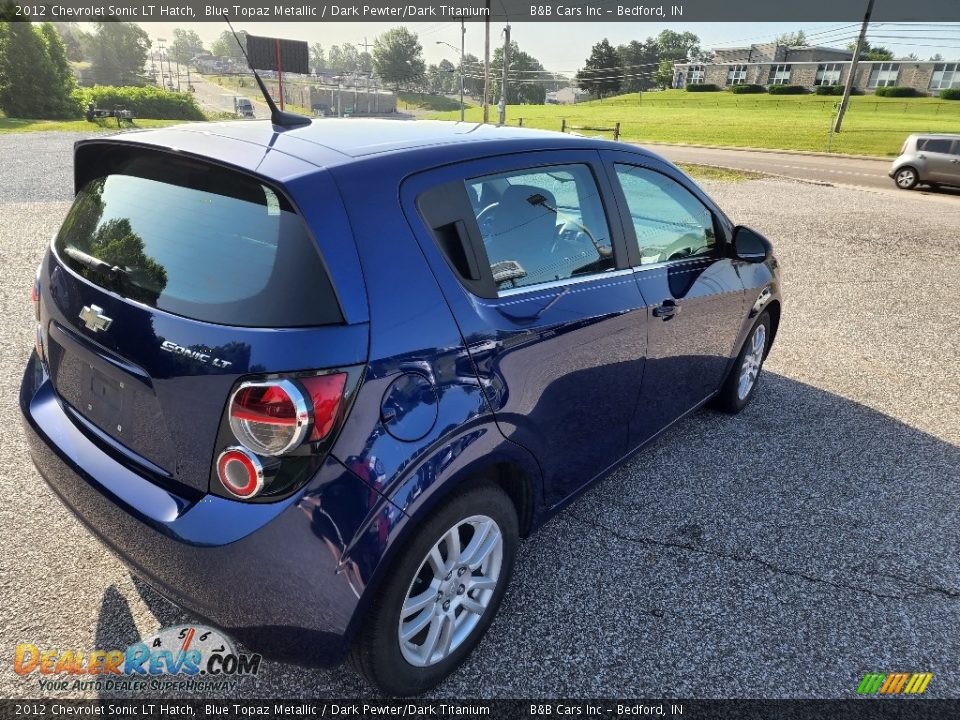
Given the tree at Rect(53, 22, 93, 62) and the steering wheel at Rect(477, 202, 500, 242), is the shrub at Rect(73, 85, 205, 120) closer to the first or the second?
the steering wheel at Rect(477, 202, 500, 242)

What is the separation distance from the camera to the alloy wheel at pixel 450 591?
197cm

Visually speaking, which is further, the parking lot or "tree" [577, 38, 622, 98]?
"tree" [577, 38, 622, 98]

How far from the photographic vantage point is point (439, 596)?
2035 mm

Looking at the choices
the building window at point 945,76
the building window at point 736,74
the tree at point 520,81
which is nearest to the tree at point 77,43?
the tree at point 520,81

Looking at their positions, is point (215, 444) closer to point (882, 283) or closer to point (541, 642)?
point (541, 642)

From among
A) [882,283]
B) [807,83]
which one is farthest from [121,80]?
[882,283]

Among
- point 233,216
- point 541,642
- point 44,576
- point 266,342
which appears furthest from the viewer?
point 44,576

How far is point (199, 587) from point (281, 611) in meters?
0.24

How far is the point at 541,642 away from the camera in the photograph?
2.31 metres

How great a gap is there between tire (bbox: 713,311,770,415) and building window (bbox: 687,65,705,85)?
105m

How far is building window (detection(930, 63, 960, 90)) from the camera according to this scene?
234ft

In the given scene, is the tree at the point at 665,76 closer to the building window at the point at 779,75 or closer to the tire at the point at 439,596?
the building window at the point at 779,75

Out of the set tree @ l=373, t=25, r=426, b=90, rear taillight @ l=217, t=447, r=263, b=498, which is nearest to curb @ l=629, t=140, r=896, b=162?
rear taillight @ l=217, t=447, r=263, b=498

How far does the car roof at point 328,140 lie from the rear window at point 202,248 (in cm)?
7
